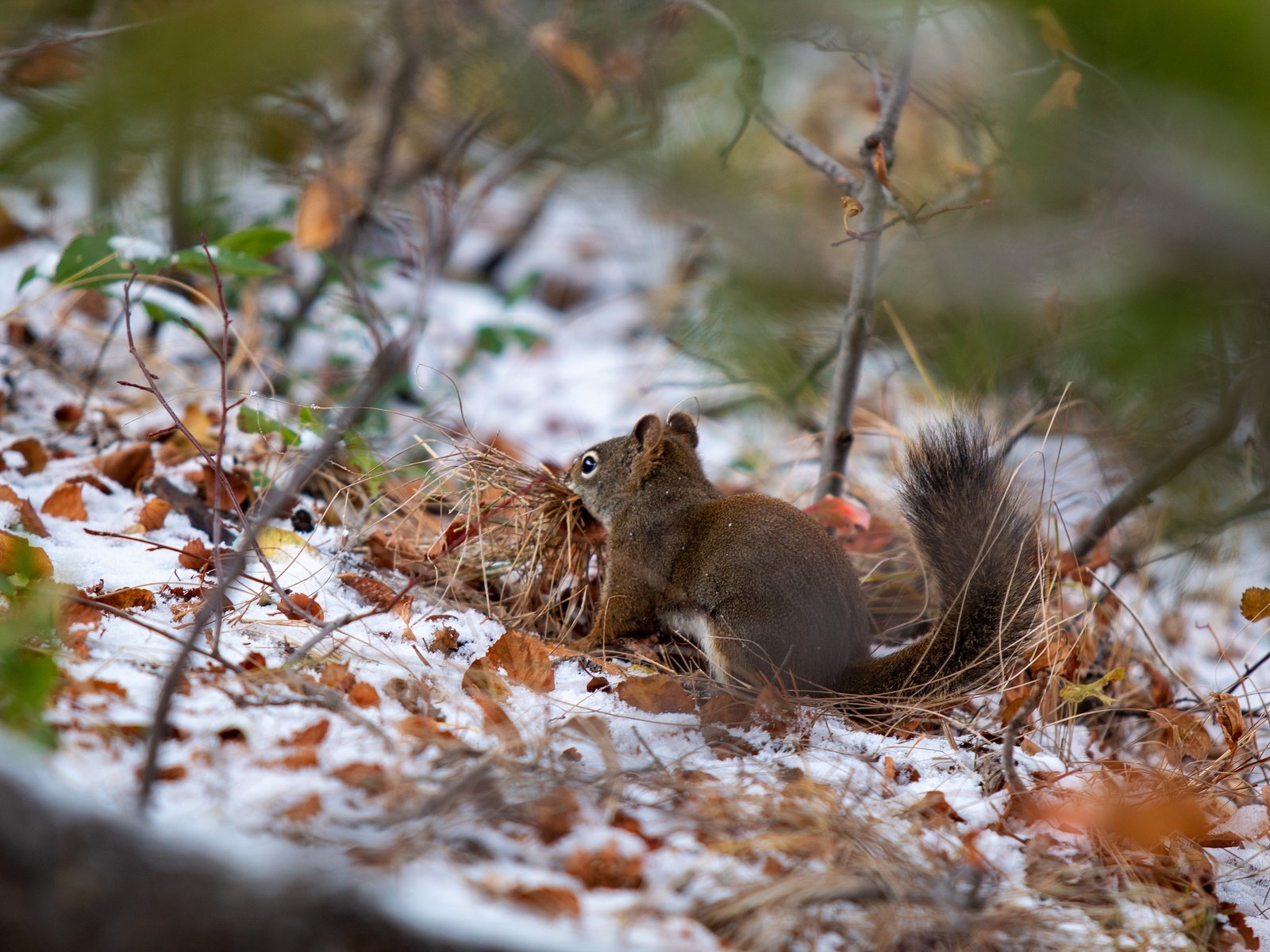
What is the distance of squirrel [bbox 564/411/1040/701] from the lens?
2.21m

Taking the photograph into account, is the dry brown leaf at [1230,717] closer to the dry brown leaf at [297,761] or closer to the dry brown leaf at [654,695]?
the dry brown leaf at [654,695]

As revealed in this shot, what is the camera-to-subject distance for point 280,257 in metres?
4.61

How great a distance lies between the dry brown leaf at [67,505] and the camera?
7.76 ft

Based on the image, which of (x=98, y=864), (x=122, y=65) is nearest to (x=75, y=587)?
(x=98, y=864)

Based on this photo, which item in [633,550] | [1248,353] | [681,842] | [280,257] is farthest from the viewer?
[280,257]

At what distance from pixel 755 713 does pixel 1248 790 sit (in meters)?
1.08

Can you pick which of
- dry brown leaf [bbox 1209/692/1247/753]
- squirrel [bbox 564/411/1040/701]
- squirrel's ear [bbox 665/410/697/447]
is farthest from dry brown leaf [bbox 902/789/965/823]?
squirrel's ear [bbox 665/410/697/447]

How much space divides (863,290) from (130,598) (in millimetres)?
1914

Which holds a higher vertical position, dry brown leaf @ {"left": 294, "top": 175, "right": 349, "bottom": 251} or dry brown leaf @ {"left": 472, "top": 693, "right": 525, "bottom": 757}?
dry brown leaf @ {"left": 294, "top": 175, "right": 349, "bottom": 251}

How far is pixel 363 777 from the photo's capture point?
1.43m

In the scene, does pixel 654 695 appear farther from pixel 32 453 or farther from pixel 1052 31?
Result: pixel 32 453

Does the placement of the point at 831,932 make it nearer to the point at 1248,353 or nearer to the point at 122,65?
the point at 122,65

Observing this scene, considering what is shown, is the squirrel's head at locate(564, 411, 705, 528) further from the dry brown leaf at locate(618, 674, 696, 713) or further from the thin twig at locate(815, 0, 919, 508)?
the dry brown leaf at locate(618, 674, 696, 713)

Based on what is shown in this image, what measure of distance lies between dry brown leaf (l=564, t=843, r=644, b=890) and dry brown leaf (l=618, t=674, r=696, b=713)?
0.62 metres
